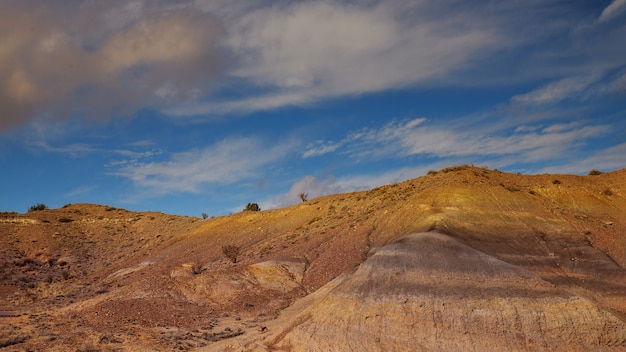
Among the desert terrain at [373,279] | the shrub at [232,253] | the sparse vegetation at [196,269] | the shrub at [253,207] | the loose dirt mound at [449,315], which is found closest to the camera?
the loose dirt mound at [449,315]

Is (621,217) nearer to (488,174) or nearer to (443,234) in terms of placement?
(488,174)

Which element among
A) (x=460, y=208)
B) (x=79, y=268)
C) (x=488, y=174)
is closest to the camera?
(x=460, y=208)

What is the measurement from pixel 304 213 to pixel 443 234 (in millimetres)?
23995

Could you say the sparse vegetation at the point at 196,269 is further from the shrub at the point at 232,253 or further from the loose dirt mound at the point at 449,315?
the loose dirt mound at the point at 449,315

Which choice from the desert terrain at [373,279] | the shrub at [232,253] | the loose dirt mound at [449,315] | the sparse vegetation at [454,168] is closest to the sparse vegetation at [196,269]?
the desert terrain at [373,279]

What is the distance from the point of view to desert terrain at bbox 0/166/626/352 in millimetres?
21141

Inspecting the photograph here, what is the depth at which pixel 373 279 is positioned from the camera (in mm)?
23875

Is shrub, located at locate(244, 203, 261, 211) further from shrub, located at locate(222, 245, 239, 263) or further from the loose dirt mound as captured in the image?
the loose dirt mound

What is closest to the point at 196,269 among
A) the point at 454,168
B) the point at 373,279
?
the point at 373,279

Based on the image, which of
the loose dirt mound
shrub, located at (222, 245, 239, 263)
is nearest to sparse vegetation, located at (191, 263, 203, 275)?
shrub, located at (222, 245, 239, 263)

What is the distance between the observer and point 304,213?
50000mm

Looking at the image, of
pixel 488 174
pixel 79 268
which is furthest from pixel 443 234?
pixel 79 268

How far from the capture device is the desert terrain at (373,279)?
69.4ft

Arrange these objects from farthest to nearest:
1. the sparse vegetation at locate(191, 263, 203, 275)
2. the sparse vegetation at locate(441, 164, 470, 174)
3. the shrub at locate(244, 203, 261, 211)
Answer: the shrub at locate(244, 203, 261, 211)
the sparse vegetation at locate(441, 164, 470, 174)
the sparse vegetation at locate(191, 263, 203, 275)
